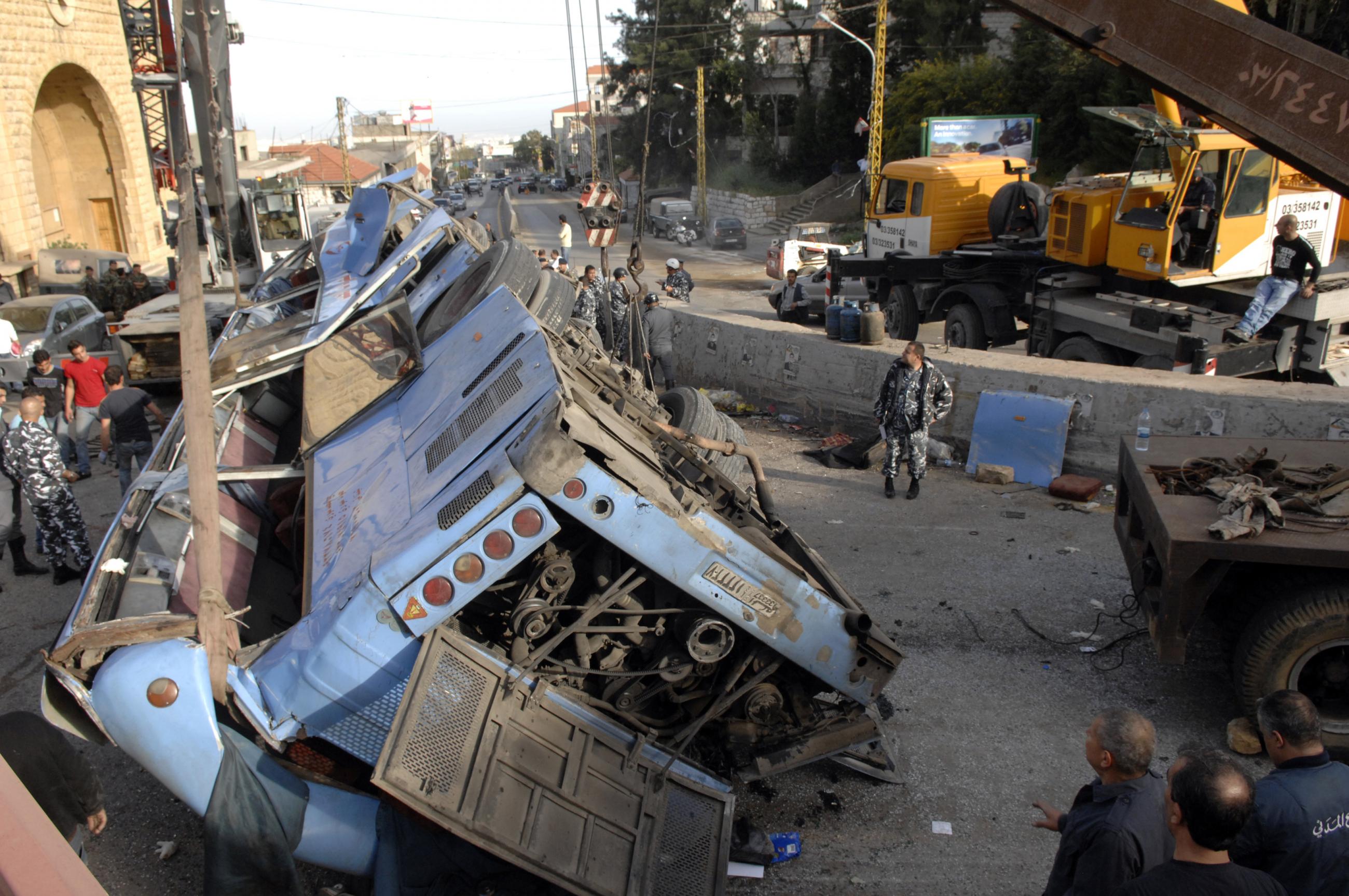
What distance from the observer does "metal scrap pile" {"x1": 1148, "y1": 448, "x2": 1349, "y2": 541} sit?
4.41 meters

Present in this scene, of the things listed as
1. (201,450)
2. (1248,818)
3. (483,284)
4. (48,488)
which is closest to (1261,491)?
(1248,818)

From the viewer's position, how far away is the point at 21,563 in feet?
24.4

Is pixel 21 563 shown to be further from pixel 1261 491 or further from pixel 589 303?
pixel 1261 491

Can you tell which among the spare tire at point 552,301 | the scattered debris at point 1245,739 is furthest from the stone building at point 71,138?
the scattered debris at point 1245,739

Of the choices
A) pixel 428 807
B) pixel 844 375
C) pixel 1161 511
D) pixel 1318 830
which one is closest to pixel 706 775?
pixel 428 807

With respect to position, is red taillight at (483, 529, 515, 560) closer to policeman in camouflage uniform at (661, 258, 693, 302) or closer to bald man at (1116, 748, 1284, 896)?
bald man at (1116, 748, 1284, 896)

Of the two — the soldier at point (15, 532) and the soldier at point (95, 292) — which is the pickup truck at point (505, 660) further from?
the soldier at point (95, 292)

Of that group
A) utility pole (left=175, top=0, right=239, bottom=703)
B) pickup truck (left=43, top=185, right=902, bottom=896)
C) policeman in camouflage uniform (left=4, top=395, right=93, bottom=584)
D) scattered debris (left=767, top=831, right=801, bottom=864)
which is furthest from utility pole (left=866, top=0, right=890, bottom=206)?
utility pole (left=175, top=0, right=239, bottom=703)

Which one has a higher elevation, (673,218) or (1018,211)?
(1018,211)

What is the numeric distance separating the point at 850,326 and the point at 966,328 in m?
3.95

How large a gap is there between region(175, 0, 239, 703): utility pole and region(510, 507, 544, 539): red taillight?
1.24 meters

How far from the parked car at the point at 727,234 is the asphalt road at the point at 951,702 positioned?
28879 millimetres

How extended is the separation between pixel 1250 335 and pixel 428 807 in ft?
31.1

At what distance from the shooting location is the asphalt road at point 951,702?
13.5 feet
